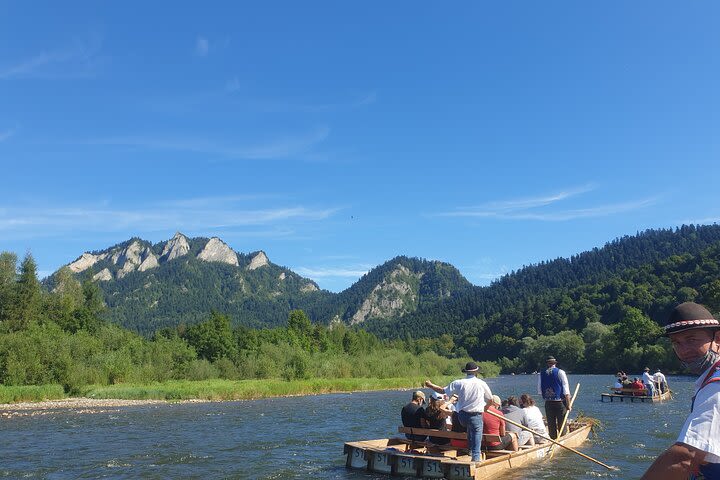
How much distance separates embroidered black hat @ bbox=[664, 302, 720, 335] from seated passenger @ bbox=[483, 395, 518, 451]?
13.3 meters

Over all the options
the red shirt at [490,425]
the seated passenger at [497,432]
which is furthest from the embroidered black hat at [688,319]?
the red shirt at [490,425]

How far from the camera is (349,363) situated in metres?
88.4

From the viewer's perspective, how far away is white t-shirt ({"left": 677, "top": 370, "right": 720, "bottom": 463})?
3.63 m

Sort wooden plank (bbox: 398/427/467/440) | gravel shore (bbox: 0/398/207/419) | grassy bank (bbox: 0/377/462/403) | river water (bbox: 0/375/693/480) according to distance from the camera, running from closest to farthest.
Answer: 1. wooden plank (bbox: 398/427/467/440)
2. river water (bbox: 0/375/693/480)
3. gravel shore (bbox: 0/398/207/419)
4. grassy bank (bbox: 0/377/462/403)

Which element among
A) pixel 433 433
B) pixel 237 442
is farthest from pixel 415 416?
pixel 237 442

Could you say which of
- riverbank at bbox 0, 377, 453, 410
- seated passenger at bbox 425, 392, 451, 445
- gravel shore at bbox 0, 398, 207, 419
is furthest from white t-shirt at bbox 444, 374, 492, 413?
riverbank at bbox 0, 377, 453, 410

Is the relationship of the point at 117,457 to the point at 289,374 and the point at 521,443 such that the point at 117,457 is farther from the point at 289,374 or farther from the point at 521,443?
the point at 289,374

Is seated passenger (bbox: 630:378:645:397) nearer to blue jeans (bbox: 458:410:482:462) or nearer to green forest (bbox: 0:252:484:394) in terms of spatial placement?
blue jeans (bbox: 458:410:482:462)

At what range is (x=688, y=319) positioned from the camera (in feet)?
13.9

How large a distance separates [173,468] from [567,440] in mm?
13615

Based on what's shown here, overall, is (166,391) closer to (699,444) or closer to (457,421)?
(457,421)

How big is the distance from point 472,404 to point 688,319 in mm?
11785

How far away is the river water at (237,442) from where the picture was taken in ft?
59.6

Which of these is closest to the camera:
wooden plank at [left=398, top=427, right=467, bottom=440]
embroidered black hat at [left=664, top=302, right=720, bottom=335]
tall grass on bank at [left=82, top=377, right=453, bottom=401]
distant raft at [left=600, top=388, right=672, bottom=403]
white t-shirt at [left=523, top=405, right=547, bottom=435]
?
embroidered black hat at [left=664, top=302, right=720, bottom=335]
